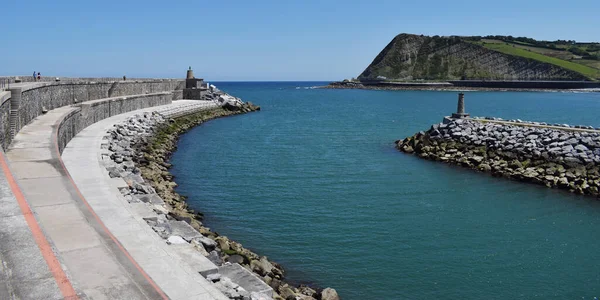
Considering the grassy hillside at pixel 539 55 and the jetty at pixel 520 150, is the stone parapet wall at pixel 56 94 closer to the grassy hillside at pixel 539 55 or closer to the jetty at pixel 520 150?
the jetty at pixel 520 150

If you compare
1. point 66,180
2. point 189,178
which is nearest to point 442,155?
point 189,178

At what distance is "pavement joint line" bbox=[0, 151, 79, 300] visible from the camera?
6.09 metres

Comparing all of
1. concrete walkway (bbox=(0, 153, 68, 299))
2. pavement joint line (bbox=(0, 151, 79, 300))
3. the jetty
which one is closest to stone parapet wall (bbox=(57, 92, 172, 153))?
pavement joint line (bbox=(0, 151, 79, 300))

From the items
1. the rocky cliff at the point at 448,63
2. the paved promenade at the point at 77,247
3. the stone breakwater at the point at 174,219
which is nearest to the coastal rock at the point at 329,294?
the stone breakwater at the point at 174,219

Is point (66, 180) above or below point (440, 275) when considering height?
above

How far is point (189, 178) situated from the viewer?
2330 cm

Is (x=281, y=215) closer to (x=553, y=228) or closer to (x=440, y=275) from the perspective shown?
(x=440, y=275)

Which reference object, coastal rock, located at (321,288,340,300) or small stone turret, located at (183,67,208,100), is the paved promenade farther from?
small stone turret, located at (183,67,208,100)

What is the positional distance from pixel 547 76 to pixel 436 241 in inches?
6338

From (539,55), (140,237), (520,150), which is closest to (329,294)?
(140,237)

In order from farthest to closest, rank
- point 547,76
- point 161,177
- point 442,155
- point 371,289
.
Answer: point 547,76
point 442,155
point 161,177
point 371,289

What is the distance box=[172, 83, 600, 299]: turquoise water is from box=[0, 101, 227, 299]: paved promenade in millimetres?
4315

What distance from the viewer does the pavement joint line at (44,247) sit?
6.09 m

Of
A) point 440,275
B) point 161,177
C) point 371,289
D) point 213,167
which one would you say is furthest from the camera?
point 213,167
